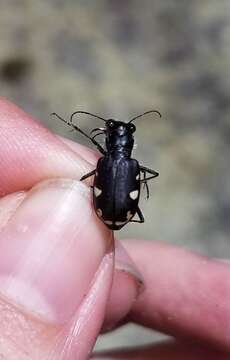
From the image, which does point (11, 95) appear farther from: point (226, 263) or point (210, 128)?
point (226, 263)

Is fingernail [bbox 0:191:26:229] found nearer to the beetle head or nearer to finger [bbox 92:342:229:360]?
the beetle head

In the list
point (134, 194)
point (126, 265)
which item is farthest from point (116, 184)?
point (126, 265)

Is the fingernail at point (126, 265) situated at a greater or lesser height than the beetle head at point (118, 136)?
lesser

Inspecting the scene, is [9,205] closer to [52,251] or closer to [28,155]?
[52,251]

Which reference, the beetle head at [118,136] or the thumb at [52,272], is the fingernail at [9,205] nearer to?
the thumb at [52,272]

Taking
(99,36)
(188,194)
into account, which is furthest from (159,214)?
(99,36)

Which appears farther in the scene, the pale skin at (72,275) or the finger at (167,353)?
the finger at (167,353)

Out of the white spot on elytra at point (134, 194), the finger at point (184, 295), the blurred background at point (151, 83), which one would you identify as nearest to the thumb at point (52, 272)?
the white spot on elytra at point (134, 194)
